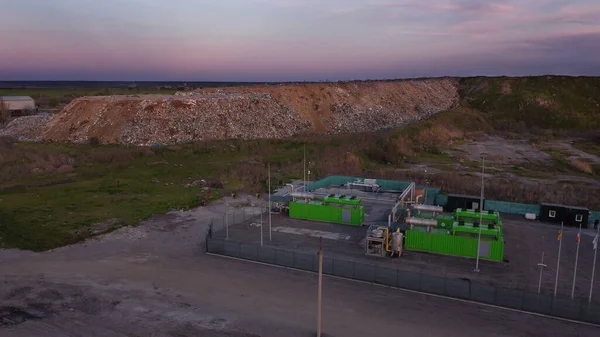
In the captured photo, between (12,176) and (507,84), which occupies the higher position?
(507,84)

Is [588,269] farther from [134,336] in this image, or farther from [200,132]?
[200,132]

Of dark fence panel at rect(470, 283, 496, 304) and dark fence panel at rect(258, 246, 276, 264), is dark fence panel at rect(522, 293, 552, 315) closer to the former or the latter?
dark fence panel at rect(470, 283, 496, 304)

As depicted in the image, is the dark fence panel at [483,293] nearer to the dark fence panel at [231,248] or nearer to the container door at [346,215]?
the container door at [346,215]

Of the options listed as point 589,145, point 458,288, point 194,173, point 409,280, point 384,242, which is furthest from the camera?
point 589,145

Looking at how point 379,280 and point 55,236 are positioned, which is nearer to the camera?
point 379,280

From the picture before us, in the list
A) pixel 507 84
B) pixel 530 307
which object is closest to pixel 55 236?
pixel 530 307

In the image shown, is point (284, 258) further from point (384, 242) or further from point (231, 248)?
→ point (384, 242)

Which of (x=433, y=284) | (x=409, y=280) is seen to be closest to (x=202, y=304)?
(x=409, y=280)

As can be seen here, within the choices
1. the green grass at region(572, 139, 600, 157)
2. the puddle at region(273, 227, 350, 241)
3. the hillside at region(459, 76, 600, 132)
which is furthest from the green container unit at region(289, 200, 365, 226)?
the hillside at region(459, 76, 600, 132)
